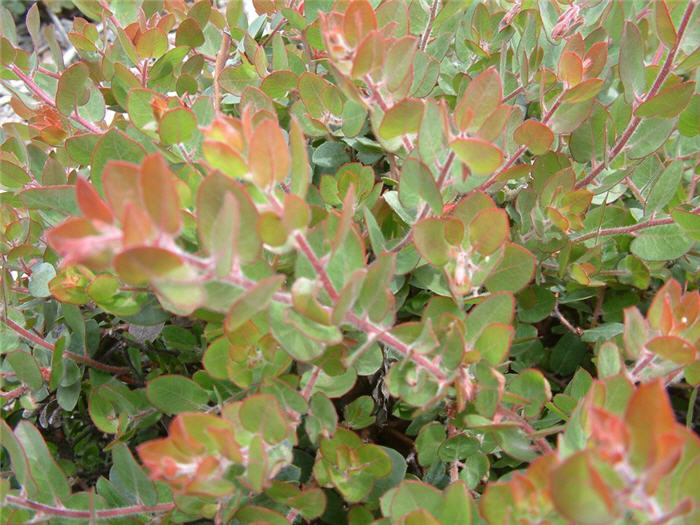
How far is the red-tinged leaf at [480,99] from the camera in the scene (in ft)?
2.79

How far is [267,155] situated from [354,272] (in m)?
0.17

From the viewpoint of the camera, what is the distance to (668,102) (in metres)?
1.07

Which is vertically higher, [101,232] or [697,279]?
[101,232]

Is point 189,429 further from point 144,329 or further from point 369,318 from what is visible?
point 144,329

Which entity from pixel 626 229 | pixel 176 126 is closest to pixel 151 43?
pixel 176 126

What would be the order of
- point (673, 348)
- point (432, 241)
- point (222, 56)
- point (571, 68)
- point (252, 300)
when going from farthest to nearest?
1. point (222, 56)
2. point (571, 68)
3. point (432, 241)
4. point (673, 348)
5. point (252, 300)

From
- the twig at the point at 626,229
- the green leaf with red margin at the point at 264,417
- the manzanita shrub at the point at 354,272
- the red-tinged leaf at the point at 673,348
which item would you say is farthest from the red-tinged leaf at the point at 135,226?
the twig at the point at 626,229

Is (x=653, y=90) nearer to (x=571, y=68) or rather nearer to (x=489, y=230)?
(x=571, y=68)

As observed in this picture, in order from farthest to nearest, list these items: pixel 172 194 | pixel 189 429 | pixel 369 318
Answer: pixel 369 318, pixel 189 429, pixel 172 194

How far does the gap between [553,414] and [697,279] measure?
0.61 metres

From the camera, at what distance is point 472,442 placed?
1.05m

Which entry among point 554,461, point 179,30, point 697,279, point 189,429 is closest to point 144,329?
point 189,429

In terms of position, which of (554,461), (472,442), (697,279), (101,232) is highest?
(101,232)

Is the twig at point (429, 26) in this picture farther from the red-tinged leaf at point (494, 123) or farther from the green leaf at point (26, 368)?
the green leaf at point (26, 368)
